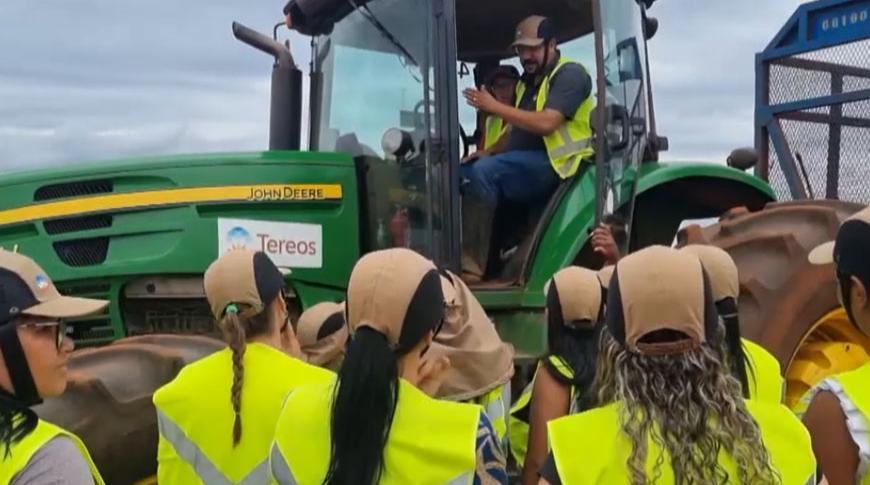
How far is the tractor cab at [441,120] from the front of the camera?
15.2 feet

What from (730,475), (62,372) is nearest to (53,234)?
(62,372)

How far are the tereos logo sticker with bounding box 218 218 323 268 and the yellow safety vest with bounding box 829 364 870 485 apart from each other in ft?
9.47

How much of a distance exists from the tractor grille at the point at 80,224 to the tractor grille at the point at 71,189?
0.12m

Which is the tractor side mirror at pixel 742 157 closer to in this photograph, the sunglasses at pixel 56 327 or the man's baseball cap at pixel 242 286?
the man's baseball cap at pixel 242 286

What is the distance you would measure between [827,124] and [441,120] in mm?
2083

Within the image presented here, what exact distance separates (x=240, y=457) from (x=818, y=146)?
12.6 ft

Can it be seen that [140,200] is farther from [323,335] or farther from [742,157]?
[742,157]

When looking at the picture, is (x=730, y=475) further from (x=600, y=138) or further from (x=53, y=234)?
(x=53, y=234)

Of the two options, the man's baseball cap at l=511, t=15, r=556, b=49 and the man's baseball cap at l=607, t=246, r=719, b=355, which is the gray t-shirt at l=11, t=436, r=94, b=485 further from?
the man's baseball cap at l=511, t=15, r=556, b=49

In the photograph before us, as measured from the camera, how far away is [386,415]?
6.75 feet

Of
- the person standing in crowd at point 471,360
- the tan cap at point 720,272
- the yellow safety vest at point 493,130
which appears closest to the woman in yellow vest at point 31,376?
the person standing in crowd at point 471,360

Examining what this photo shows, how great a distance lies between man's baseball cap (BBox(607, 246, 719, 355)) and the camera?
1.94m

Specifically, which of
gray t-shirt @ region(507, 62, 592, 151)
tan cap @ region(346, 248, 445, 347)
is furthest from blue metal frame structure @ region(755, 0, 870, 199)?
tan cap @ region(346, 248, 445, 347)

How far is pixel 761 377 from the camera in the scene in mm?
2727
